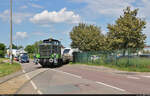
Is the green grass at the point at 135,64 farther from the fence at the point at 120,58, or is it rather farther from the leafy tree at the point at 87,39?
the leafy tree at the point at 87,39

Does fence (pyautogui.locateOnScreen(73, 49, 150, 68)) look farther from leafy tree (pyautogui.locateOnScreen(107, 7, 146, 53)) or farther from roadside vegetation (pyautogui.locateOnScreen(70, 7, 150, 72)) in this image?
leafy tree (pyautogui.locateOnScreen(107, 7, 146, 53))

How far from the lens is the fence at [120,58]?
24.4 metres

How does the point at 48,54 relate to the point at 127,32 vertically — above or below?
below

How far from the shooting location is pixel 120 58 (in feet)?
91.9

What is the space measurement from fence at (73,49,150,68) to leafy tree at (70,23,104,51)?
13.6 meters

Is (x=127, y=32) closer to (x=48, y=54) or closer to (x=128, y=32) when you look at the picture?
(x=128, y=32)

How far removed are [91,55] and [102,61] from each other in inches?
176

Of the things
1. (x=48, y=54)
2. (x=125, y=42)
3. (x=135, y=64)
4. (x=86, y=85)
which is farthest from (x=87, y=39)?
→ (x=86, y=85)

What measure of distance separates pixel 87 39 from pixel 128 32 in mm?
17535

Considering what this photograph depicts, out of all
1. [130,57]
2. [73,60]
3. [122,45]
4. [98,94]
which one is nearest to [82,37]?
[73,60]

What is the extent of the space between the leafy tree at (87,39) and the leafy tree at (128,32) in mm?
11695

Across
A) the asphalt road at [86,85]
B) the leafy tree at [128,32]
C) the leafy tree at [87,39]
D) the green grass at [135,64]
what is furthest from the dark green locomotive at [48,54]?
the leafy tree at [87,39]

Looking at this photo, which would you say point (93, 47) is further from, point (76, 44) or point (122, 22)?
point (122, 22)

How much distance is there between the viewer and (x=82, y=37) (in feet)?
179
